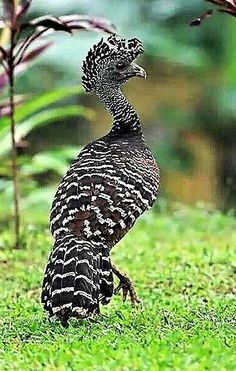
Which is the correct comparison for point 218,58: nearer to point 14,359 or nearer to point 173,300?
point 173,300

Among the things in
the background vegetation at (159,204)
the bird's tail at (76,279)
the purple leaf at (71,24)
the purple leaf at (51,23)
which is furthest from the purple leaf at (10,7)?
the bird's tail at (76,279)

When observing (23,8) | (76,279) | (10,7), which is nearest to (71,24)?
(23,8)

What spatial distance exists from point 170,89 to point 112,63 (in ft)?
32.4

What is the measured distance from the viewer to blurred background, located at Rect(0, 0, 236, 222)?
15.0 m

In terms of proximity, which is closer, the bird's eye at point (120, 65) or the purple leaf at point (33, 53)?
the bird's eye at point (120, 65)

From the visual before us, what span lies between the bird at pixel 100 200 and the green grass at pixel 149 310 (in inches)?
8.0

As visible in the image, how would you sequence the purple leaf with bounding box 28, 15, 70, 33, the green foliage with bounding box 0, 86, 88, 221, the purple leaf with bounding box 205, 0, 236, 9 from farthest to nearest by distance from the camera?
the green foliage with bounding box 0, 86, 88, 221 < the purple leaf with bounding box 28, 15, 70, 33 < the purple leaf with bounding box 205, 0, 236, 9

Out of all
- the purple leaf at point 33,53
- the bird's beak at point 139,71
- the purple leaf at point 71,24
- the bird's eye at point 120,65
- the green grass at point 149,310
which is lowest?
the green grass at point 149,310

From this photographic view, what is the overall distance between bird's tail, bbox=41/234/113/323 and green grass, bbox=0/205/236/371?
0.15m

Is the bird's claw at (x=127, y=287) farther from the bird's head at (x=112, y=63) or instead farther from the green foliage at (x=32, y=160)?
the green foliage at (x=32, y=160)

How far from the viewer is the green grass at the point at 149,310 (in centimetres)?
472

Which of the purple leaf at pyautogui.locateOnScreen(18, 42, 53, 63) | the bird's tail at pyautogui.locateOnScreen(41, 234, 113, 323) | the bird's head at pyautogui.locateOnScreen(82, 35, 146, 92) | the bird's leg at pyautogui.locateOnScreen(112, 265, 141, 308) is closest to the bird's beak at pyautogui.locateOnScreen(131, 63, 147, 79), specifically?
the bird's head at pyautogui.locateOnScreen(82, 35, 146, 92)

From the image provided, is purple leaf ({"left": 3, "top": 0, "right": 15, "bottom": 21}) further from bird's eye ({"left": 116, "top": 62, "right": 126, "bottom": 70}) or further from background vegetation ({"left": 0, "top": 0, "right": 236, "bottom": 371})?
bird's eye ({"left": 116, "top": 62, "right": 126, "bottom": 70})

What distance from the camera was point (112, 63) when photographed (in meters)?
6.44
